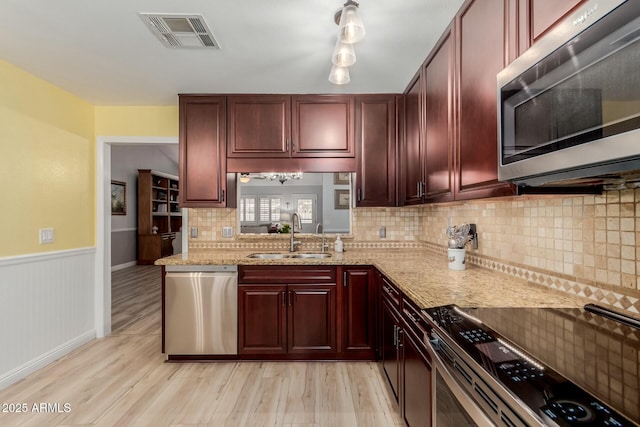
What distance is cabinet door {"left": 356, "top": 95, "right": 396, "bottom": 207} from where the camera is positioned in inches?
119

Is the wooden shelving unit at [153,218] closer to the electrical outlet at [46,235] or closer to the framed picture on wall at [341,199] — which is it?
the electrical outlet at [46,235]

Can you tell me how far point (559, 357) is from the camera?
85 cm

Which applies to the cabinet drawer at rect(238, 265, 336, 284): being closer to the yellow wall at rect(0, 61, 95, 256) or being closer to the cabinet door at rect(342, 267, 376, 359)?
the cabinet door at rect(342, 267, 376, 359)

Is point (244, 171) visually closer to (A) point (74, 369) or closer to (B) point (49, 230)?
(B) point (49, 230)

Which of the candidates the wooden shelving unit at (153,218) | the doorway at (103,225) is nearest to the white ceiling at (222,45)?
the doorway at (103,225)

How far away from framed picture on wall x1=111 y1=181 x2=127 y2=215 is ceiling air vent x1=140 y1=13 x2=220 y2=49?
18.8 feet

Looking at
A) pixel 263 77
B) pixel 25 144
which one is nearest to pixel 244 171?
pixel 263 77

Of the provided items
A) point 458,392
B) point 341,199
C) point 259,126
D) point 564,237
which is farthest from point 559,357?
point 341,199

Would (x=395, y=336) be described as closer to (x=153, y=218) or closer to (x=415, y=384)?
(x=415, y=384)

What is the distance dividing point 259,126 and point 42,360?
266 cm

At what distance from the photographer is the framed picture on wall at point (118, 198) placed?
683 cm

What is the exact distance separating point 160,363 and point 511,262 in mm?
2760

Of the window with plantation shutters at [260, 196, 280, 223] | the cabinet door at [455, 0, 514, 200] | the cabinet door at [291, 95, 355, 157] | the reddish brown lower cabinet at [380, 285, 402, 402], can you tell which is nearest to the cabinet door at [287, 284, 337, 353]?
the reddish brown lower cabinet at [380, 285, 402, 402]

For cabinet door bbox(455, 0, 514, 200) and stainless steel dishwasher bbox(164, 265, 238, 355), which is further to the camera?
stainless steel dishwasher bbox(164, 265, 238, 355)
